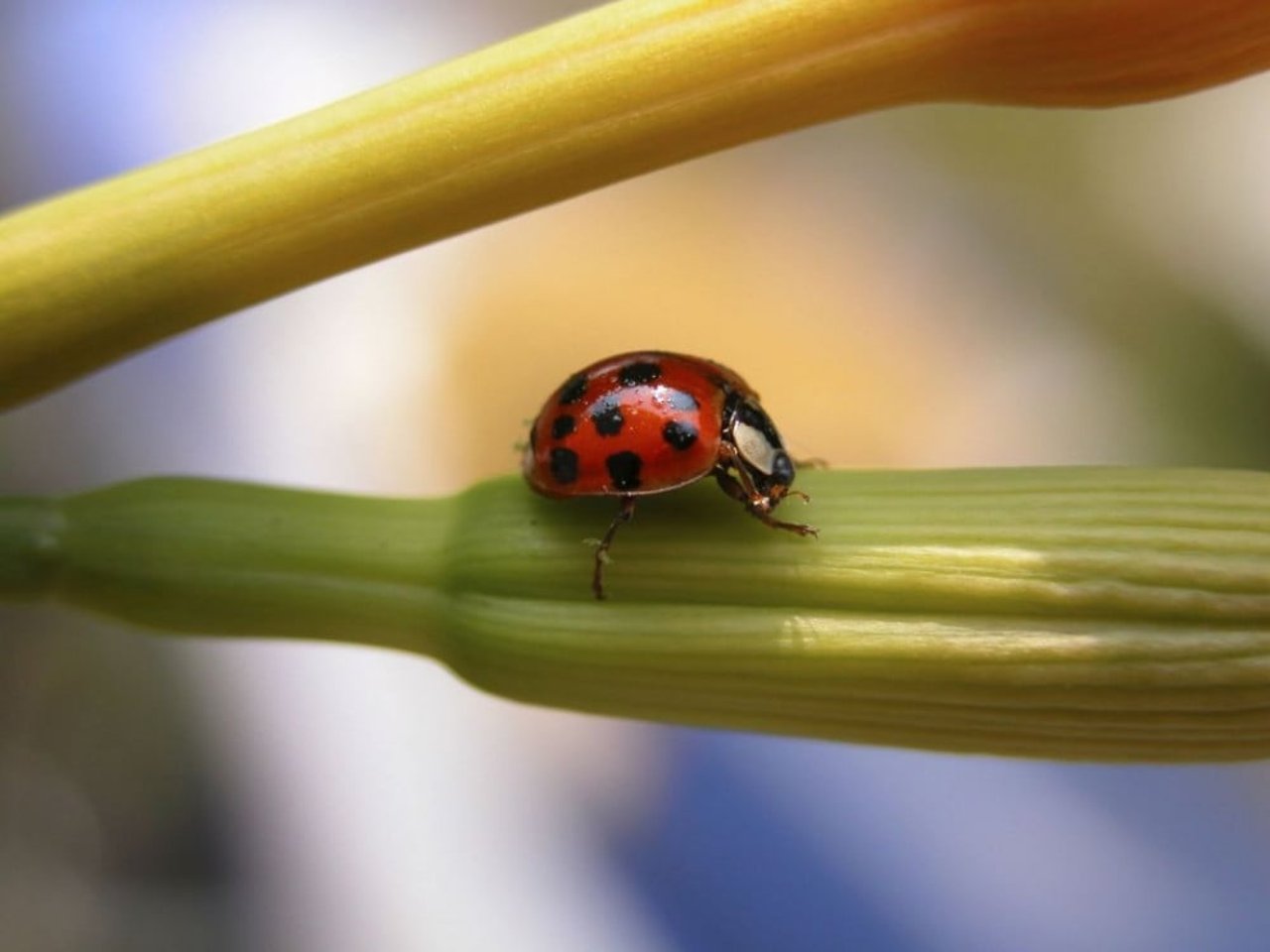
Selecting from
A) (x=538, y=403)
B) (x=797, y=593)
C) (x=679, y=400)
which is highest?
(x=538, y=403)

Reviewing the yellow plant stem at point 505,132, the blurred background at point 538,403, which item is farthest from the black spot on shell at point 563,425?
the blurred background at point 538,403

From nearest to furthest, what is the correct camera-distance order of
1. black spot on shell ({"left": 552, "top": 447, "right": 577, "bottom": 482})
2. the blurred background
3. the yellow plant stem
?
the yellow plant stem < black spot on shell ({"left": 552, "top": 447, "right": 577, "bottom": 482}) < the blurred background

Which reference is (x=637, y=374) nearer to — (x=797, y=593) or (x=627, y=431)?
(x=627, y=431)

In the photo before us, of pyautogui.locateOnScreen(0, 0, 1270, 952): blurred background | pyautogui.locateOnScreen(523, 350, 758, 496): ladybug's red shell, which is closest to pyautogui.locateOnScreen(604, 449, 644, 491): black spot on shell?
pyautogui.locateOnScreen(523, 350, 758, 496): ladybug's red shell

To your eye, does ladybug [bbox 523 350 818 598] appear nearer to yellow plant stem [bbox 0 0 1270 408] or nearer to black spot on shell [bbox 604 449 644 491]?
black spot on shell [bbox 604 449 644 491]

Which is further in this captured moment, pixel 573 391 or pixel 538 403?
Answer: pixel 538 403

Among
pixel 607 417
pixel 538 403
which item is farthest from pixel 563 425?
pixel 538 403

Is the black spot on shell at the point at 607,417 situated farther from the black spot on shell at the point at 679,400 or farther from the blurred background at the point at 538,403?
the blurred background at the point at 538,403

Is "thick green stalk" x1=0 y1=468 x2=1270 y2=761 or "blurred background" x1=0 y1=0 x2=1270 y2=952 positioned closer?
"thick green stalk" x1=0 y1=468 x2=1270 y2=761
